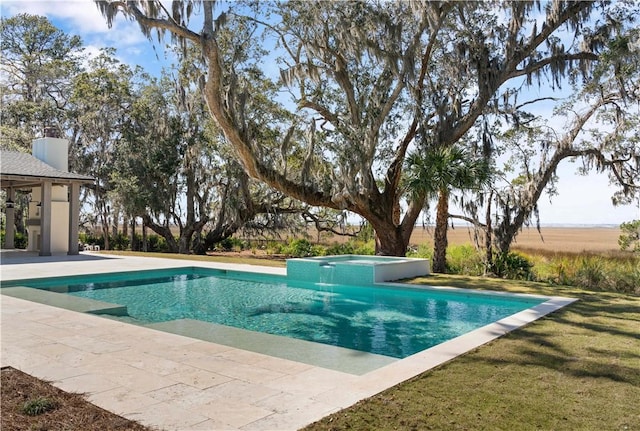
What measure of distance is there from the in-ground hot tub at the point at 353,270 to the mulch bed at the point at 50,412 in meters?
7.05

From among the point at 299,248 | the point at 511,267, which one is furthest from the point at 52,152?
the point at 511,267

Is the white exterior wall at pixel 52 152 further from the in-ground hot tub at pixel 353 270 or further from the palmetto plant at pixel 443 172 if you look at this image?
the palmetto plant at pixel 443 172

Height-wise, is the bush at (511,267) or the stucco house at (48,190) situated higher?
the stucco house at (48,190)

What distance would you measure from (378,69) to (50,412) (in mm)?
11822

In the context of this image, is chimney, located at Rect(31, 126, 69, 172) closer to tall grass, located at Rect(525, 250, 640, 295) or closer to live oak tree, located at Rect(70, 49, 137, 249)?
live oak tree, located at Rect(70, 49, 137, 249)

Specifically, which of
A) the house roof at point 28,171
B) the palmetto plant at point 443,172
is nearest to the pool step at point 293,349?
the palmetto plant at point 443,172

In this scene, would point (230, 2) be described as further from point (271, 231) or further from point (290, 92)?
point (271, 231)

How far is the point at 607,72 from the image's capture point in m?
11.0

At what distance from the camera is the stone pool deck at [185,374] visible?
120 inches

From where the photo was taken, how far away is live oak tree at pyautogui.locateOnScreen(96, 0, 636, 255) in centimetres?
1128

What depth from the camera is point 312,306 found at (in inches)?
330

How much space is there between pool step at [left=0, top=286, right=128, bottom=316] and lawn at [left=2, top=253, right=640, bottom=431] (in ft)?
15.6

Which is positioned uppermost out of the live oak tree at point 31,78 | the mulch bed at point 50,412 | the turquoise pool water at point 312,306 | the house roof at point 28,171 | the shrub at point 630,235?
the live oak tree at point 31,78

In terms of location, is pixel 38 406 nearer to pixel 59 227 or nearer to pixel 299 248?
pixel 59 227
